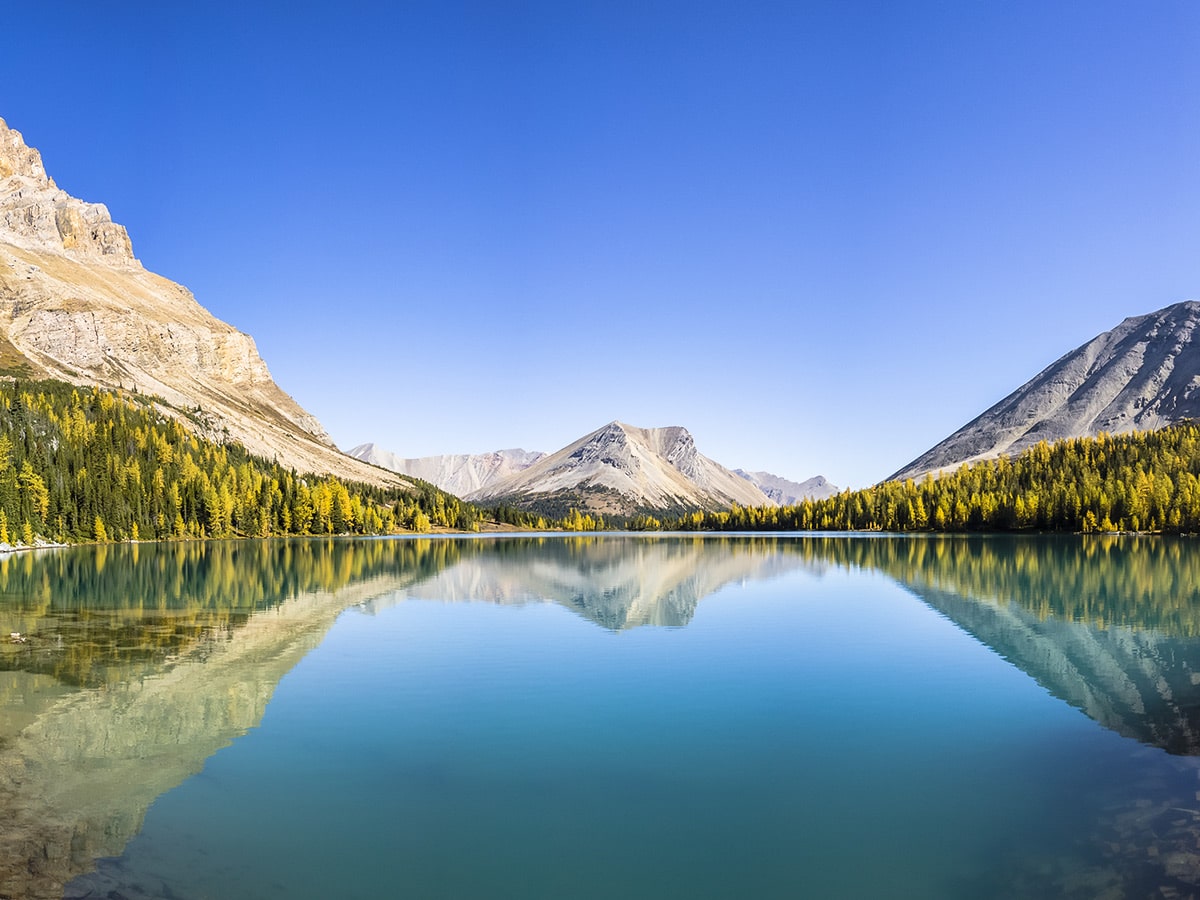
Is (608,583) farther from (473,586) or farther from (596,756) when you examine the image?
(596,756)

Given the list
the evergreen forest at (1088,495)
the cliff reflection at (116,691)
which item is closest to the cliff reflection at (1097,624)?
the cliff reflection at (116,691)

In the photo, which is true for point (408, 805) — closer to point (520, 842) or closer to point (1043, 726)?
point (520, 842)

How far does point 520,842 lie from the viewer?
12797 millimetres

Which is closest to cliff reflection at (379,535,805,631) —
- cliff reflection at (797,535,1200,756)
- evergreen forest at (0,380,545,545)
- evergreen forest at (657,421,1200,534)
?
cliff reflection at (797,535,1200,756)

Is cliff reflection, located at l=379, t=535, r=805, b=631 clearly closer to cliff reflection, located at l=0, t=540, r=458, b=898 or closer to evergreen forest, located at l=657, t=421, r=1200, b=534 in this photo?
cliff reflection, located at l=0, t=540, r=458, b=898

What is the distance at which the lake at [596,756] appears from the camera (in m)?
11.8

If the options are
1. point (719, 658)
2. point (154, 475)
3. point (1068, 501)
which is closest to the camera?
point (719, 658)

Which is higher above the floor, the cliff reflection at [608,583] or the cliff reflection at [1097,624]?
the cliff reflection at [1097,624]

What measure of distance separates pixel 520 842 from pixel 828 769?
7.25 metres

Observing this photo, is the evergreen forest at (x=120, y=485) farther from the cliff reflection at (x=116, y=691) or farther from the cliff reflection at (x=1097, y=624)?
the cliff reflection at (x=1097, y=624)

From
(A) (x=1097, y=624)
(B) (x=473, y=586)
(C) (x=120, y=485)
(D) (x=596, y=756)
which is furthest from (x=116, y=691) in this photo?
(C) (x=120, y=485)

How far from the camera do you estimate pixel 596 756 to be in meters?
17.6

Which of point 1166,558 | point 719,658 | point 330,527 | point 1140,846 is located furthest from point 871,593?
point 330,527

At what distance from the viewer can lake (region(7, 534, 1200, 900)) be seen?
11781 mm
